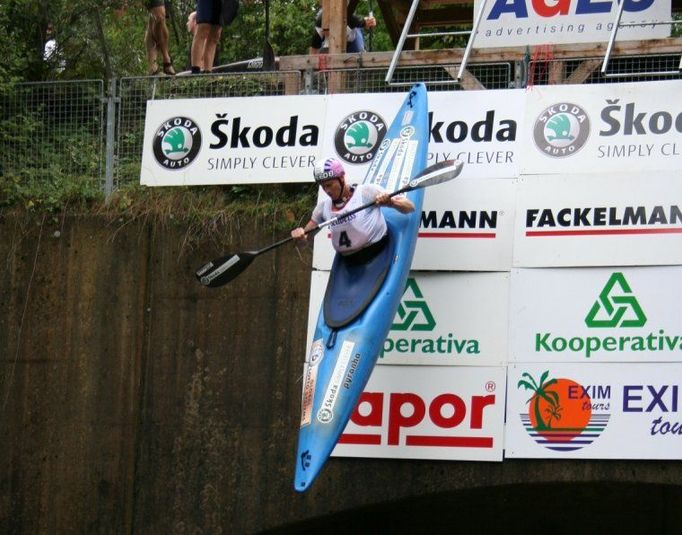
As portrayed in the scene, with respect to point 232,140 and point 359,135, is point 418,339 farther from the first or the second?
point 232,140

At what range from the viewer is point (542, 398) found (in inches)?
421

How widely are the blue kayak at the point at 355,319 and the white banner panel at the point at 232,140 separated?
32.8 inches

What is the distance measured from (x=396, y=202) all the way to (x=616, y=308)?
5.95ft

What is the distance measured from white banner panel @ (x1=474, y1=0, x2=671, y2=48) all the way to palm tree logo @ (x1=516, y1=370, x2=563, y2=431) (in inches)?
122

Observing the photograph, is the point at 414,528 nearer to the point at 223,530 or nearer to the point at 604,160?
the point at 223,530

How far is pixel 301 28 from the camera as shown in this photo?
58.4 feet

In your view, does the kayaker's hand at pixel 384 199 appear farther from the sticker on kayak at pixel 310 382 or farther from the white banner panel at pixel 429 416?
the white banner panel at pixel 429 416

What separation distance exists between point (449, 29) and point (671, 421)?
8.09 meters

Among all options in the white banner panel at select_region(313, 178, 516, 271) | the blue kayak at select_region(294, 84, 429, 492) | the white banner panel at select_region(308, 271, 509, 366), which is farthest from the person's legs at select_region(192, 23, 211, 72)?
the white banner panel at select_region(308, 271, 509, 366)

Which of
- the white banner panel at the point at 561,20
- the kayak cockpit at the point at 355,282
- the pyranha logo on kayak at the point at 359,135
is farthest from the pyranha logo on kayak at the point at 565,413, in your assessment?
the white banner panel at the point at 561,20

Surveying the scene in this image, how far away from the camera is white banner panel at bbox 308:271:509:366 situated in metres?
10.9

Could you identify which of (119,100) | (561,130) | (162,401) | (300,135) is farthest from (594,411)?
(119,100)

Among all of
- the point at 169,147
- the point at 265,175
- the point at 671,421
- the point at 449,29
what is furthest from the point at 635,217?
the point at 449,29

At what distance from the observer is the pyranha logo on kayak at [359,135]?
1172 centimetres
